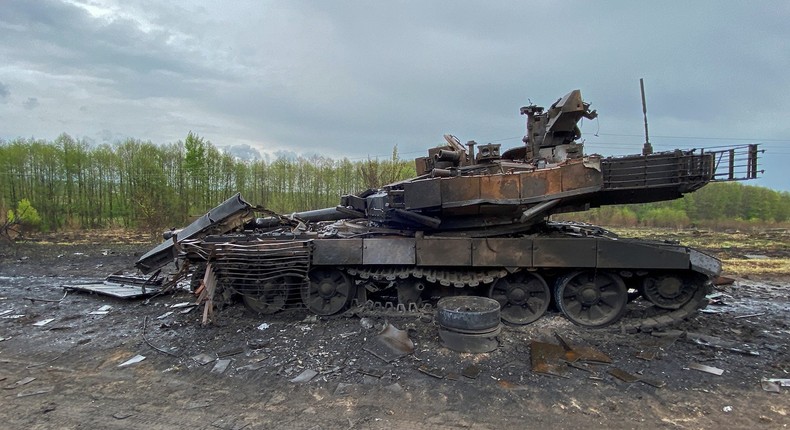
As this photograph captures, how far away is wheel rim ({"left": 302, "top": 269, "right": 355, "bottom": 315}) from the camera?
300 inches

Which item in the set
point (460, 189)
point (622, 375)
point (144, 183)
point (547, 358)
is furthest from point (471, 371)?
point (144, 183)

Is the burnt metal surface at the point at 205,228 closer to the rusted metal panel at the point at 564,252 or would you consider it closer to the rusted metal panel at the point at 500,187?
the rusted metal panel at the point at 500,187

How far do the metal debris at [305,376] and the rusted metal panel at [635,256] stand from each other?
4405 mm

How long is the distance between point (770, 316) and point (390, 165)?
16053 mm

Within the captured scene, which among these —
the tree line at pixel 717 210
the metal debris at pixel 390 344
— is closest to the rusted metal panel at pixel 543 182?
the metal debris at pixel 390 344

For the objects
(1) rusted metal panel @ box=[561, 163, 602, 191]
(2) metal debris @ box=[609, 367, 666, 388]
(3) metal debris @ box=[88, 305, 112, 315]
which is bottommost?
(3) metal debris @ box=[88, 305, 112, 315]

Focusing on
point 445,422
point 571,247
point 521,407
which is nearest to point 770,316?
point 571,247

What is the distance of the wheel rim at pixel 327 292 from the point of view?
7.62 metres

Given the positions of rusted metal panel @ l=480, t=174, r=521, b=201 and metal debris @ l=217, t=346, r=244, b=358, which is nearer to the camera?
metal debris @ l=217, t=346, r=244, b=358

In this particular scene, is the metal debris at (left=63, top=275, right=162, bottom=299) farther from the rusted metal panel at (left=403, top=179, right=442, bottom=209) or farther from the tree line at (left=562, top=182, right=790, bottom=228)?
the tree line at (left=562, top=182, right=790, bottom=228)

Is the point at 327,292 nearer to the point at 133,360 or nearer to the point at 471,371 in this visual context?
the point at 133,360

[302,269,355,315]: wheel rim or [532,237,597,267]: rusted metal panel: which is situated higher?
[532,237,597,267]: rusted metal panel

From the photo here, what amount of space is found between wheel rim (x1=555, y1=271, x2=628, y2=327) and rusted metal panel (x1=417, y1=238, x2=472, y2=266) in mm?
1589

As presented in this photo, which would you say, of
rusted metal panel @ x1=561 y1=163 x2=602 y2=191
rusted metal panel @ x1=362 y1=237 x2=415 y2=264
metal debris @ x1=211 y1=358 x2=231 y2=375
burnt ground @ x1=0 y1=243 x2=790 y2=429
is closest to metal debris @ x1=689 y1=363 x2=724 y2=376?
burnt ground @ x1=0 y1=243 x2=790 y2=429
